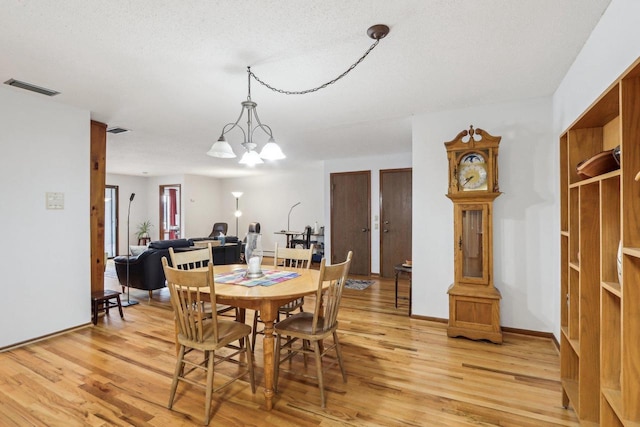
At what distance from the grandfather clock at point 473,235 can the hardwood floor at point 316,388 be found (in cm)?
20

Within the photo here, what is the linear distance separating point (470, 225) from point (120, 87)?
348 cm

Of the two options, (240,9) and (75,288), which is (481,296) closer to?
(240,9)

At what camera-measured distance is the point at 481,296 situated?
3051 mm

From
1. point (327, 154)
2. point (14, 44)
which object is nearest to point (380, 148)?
point (327, 154)

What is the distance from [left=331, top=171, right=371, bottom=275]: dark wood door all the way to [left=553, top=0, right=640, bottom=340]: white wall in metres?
3.95

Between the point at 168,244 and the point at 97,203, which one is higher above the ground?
the point at 97,203

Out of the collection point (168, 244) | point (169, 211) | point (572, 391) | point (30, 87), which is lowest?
point (572, 391)

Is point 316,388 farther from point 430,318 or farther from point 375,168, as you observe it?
point 375,168

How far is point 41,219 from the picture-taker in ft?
10.3

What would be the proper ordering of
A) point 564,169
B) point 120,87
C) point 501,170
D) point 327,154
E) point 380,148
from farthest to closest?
point 327,154, point 380,148, point 501,170, point 120,87, point 564,169

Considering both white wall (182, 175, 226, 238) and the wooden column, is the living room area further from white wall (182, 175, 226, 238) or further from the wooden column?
white wall (182, 175, 226, 238)

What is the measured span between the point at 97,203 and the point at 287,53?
9.89 feet

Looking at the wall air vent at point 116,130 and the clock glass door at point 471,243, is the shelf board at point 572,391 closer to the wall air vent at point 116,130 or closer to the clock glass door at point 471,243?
the clock glass door at point 471,243

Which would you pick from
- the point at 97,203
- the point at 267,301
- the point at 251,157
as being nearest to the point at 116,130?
the point at 97,203
